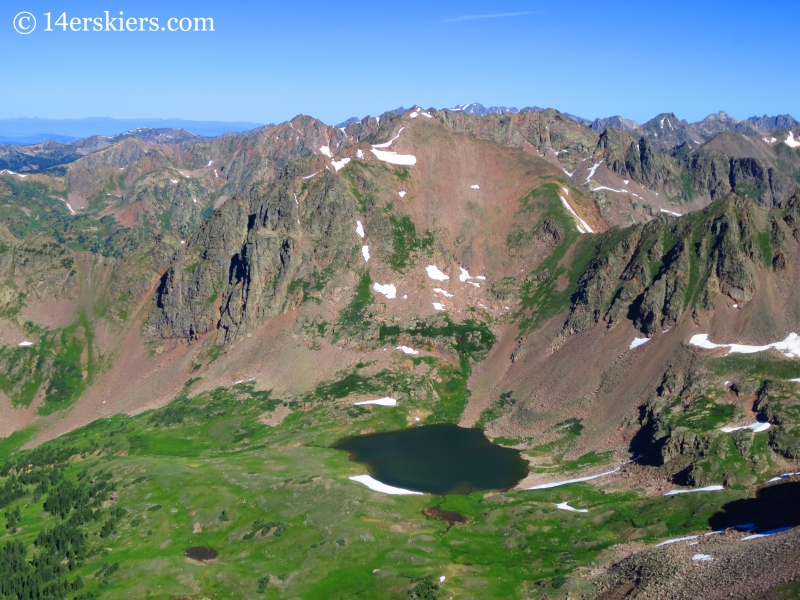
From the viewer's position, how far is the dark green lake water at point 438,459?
142 m

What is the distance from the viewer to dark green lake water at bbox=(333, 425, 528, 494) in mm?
142000

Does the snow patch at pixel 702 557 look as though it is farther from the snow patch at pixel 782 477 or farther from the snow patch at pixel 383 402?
the snow patch at pixel 383 402

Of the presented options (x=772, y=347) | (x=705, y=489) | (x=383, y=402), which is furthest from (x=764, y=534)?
(x=383, y=402)

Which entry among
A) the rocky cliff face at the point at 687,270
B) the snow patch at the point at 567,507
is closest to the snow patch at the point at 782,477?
the snow patch at the point at 567,507

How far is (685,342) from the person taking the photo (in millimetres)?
165375

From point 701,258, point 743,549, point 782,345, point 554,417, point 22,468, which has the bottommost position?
point 22,468

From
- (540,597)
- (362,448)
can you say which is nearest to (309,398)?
(362,448)

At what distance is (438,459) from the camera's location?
157 meters

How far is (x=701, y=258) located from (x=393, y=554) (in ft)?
419

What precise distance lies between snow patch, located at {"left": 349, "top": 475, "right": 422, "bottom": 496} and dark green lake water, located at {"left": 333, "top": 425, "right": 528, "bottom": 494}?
7.42ft

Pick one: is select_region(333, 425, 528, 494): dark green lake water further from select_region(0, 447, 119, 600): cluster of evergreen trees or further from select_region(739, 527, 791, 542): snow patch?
select_region(0, 447, 119, 600): cluster of evergreen trees

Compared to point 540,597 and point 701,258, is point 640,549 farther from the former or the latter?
point 701,258

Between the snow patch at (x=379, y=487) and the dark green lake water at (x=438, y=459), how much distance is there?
226 cm

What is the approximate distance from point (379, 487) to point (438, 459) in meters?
23.1
